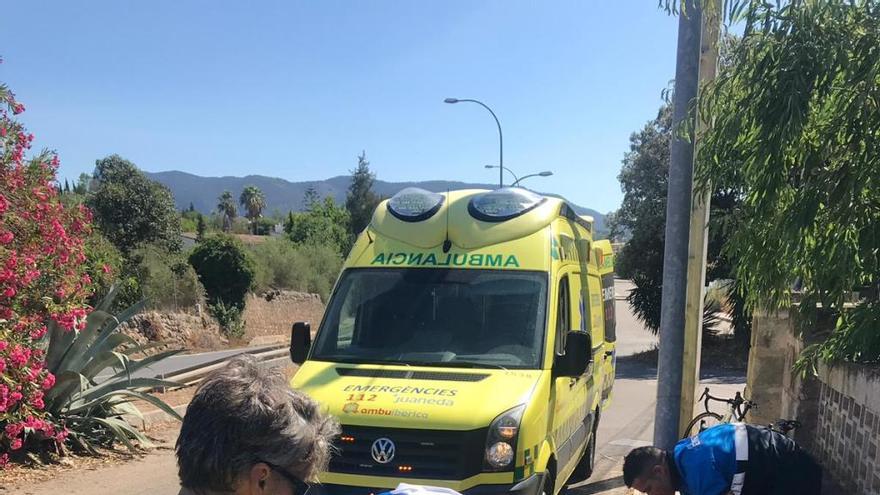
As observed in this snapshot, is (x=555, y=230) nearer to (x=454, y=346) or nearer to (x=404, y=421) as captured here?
(x=454, y=346)

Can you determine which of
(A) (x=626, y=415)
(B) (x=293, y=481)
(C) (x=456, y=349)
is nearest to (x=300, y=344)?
(C) (x=456, y=349)

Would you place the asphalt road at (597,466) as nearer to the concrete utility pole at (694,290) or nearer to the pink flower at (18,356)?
the pink flower at (18,356)

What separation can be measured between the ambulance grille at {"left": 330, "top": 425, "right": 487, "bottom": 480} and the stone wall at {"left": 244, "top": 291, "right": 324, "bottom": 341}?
20.6 meters

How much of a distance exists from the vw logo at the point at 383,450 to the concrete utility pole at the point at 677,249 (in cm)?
284

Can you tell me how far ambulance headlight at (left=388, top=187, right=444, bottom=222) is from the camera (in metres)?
6.02

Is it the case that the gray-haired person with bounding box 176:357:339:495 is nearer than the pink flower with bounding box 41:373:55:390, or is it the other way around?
the gray-haired person with bounding box 176:357:339:495

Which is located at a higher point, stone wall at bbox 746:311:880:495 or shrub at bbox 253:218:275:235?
shrub at bbox 253:218:275:235

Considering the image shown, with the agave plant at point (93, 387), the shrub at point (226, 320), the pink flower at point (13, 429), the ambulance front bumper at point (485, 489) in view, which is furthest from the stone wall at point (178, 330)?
the ambulance front bumper at point (485, 489)

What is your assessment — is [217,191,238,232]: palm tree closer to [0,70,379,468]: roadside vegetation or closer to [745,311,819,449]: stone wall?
[0,70,379,468]: roadside vegetation

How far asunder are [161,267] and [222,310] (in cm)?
246

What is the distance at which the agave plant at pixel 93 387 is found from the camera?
814cm

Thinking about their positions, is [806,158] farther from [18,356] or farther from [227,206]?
[227,206]

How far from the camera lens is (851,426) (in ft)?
→ 14.7

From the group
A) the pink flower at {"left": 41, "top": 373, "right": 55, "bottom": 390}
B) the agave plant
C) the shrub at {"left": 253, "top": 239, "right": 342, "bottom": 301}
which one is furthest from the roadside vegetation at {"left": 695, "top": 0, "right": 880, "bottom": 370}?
the shrub at {"left": 253, "top": 239, "right": 342, "bottom": 301}
